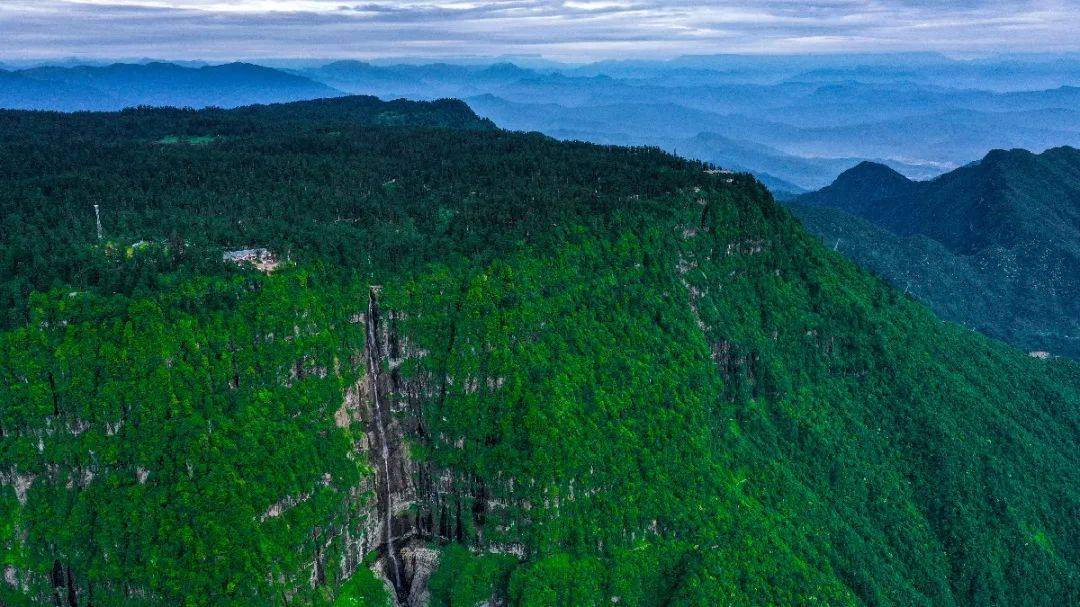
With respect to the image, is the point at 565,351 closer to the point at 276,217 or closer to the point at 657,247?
the point at 657,247

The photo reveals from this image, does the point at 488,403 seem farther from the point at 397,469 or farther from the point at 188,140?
the point at 188,140

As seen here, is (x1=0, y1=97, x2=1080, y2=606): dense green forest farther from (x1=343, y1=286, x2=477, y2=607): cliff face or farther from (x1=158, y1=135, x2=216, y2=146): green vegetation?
(x1=158, y1=135, x2=216, y2=146): green vegetation

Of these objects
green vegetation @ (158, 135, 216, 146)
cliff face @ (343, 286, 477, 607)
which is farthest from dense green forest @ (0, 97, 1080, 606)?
green vegetation @ (158, 135, 216, 146)

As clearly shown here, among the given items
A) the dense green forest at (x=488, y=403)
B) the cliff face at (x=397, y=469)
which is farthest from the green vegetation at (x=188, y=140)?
the cliff face at (x=397, y=469)

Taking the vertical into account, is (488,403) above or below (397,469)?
above

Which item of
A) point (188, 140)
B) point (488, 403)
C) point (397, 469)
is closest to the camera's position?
point (397, 469)

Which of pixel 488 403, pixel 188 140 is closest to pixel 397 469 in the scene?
pixel 488 403

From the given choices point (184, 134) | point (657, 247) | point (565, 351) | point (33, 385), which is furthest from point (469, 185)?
point (184, 134)

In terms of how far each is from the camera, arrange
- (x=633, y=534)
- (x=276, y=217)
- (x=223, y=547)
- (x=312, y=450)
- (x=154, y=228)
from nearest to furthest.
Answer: (x=223, y=547) → (x=312, y=450) → (x=633, y=534) → (x=154, y=228) → (x=276, y=217)
